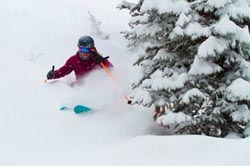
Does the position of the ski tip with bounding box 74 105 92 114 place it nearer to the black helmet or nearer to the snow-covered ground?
the snow-covered ground

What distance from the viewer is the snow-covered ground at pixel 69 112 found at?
565 centimetres

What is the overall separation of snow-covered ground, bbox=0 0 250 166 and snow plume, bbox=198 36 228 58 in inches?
44.6

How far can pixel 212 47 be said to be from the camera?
591cm

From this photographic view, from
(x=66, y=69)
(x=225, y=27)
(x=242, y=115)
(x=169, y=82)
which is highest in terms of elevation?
(x=66, y=69)

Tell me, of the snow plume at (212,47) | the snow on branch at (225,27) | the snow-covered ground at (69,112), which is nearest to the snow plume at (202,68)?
the snow plume at (212,47)

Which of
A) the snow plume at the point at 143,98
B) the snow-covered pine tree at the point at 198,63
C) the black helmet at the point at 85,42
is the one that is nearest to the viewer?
the snow-covered pine tree at the point at 198,63

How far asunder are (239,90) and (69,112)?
369 cm

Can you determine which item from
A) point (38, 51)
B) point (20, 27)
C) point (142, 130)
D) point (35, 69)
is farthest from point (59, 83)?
point (20, 27)

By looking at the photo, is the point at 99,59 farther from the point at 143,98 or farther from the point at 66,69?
the point at 143,98

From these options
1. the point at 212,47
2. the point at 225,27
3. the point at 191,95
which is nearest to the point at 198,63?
the point at 212,47

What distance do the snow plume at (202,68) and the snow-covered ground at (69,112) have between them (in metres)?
0.93

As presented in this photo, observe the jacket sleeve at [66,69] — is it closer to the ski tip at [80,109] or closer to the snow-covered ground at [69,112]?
the snow-covered ground at [69,112]

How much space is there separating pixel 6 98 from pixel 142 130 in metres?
2.83

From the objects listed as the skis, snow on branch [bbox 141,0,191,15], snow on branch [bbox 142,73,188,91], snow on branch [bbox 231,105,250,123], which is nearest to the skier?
the skis
